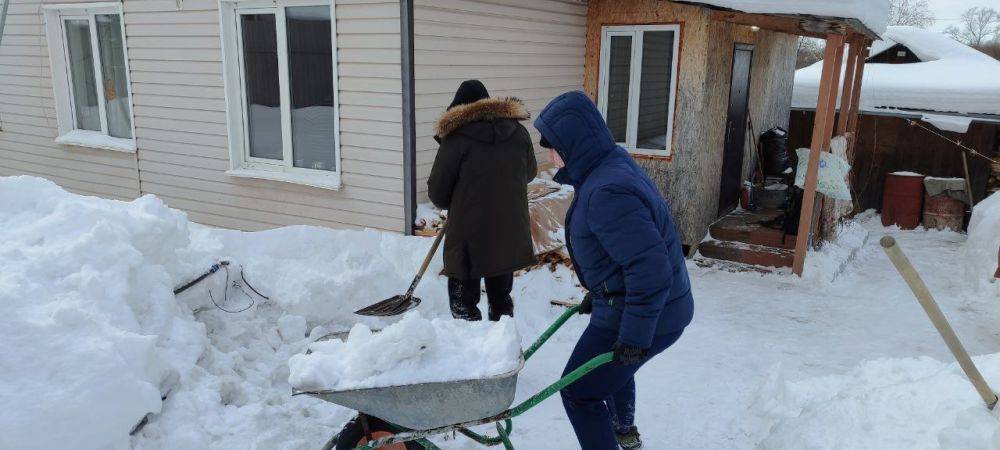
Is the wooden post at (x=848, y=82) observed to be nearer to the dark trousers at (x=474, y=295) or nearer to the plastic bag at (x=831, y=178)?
the plastic bag at (x=831, y=178)

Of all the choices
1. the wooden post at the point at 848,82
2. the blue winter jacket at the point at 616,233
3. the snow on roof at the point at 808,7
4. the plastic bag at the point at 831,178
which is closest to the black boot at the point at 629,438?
the blue winter jacket at the point at 616,233

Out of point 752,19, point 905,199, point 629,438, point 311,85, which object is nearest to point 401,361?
point 629,438

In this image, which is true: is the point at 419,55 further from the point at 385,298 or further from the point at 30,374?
the point at 30,374

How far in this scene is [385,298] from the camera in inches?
209

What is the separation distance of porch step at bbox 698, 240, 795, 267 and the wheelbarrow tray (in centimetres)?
553

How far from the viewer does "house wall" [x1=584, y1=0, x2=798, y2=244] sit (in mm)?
7430

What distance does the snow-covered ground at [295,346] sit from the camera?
3.00m

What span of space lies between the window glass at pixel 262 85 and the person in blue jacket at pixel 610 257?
460 centimetres

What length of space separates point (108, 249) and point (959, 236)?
1075 centimetres

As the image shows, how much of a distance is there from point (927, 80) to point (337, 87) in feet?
38.2

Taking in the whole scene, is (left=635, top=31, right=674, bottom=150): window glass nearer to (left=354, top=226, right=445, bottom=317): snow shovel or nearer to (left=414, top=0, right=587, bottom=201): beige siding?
(left=414, top=0, right=587, bottom=201): beige siding

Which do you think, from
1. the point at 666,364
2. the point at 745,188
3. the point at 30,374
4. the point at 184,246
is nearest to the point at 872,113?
the point at 745,188

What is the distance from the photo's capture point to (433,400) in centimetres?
259

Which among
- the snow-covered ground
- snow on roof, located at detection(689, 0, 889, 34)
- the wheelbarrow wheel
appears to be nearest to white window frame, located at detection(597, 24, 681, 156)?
snow on roof, located at detection(689, 0, 889, 34)
